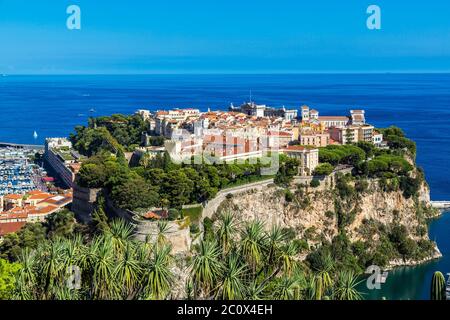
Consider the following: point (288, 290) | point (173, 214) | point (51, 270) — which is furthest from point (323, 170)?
point (51, 270)

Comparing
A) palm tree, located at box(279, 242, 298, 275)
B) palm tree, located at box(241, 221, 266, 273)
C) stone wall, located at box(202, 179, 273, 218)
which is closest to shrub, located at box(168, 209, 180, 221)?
stone wall, located at box(202, 179, 273, 218)

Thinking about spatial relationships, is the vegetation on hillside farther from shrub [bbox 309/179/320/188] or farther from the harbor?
the harbor

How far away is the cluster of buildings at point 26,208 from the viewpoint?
993 inches

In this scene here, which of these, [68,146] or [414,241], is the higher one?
[68,146]

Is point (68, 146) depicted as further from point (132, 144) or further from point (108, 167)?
point (108, 167)

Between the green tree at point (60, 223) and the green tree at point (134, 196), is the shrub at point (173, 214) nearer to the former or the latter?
the green tree at point (134, 196)

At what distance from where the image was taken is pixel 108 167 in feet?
84.0

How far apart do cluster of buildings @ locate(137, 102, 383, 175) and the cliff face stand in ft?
6.03

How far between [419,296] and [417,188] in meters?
7.75

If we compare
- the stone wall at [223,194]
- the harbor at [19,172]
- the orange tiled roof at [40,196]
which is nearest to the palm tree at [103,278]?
the stone wall at [223,194]

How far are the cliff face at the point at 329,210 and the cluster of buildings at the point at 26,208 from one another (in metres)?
7.68

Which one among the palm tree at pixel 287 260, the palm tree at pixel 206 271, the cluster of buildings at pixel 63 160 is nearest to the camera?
the palm tree at pixel 206 271

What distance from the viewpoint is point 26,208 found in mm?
27141
